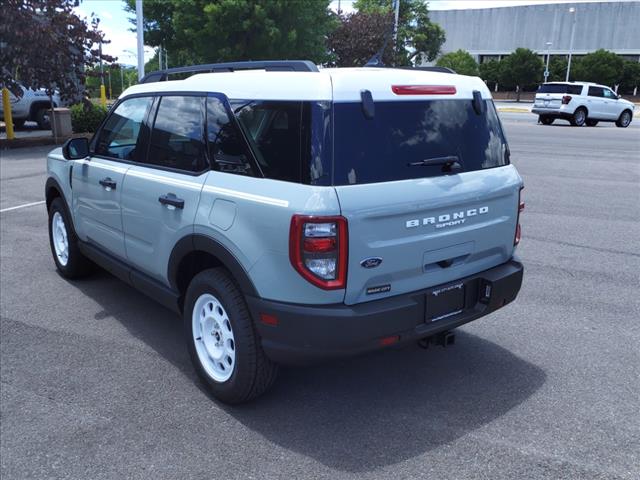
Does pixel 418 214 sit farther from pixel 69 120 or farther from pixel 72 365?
pixel 69 120

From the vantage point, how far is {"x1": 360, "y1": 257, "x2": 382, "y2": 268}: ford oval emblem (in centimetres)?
299

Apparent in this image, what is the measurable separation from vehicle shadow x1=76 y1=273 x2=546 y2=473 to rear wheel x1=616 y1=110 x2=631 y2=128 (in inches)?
1038

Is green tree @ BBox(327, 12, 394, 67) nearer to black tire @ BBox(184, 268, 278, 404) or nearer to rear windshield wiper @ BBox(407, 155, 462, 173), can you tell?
rear windshield wiper @ BBox(407, 155, 462, 173)

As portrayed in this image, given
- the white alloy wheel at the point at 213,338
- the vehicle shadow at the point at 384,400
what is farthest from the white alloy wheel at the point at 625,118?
the white alloy wheel at the point at 213,338

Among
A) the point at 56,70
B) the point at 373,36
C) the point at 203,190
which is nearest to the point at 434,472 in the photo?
the point at 203,190

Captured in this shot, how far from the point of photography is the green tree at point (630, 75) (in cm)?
5678

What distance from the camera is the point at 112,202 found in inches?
177

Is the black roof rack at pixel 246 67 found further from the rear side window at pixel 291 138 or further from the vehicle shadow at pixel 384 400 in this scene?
the vehicle shadow at pixel 384 400

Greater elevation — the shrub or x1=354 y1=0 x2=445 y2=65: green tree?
x1=354 y1=0 x2=445 y2=65: green tree

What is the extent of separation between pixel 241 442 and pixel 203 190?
1.42 metres

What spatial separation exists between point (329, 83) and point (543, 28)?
261 feet

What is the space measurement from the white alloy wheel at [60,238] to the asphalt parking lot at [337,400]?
0.26m

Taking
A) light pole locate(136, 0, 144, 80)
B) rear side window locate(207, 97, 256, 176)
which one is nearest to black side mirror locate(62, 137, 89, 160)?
rear side window locate(207, 97, 256, 176)

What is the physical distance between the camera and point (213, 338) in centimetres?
364
